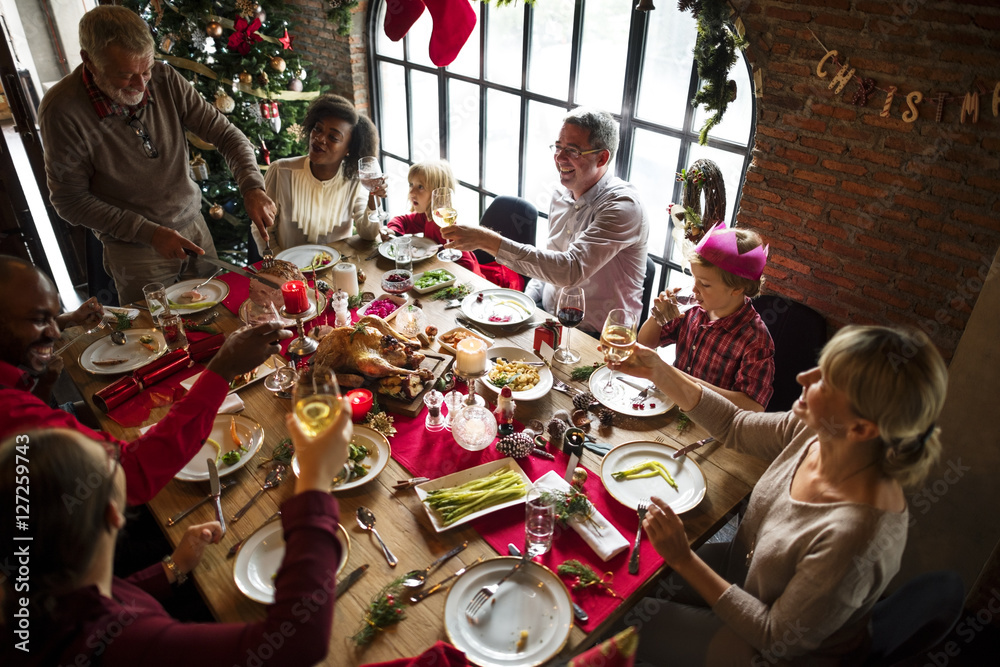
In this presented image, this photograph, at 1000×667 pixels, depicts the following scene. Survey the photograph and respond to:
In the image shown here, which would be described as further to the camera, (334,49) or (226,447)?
(334,49)

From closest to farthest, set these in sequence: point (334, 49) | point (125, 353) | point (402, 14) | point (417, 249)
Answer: point (125, 353)
point (402, 14)
point (417, 249)
point (334, 49)

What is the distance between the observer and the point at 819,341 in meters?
2.89

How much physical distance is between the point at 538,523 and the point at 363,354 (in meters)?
0.92

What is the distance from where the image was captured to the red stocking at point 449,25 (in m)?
3.07

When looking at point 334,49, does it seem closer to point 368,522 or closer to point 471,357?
point 471,357

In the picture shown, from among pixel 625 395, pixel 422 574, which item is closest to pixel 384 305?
pixel 625 395

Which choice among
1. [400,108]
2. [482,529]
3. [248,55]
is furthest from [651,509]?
[400,108]

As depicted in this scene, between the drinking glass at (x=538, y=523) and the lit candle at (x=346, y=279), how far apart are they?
150cm

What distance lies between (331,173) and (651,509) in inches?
110

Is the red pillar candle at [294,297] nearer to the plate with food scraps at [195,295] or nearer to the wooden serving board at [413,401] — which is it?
the wooden serving board at [413,401]

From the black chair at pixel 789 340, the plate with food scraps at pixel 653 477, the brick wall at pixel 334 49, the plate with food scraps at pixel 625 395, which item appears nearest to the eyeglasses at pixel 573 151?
the black chair at pixel 789 340

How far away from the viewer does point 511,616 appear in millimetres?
1461

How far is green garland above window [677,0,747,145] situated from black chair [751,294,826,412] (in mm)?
988

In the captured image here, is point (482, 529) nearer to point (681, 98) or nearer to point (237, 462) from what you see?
point (237, 462)
